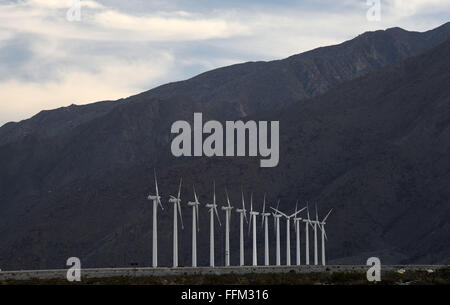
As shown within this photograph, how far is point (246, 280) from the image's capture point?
115938mm

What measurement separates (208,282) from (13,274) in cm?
2096
